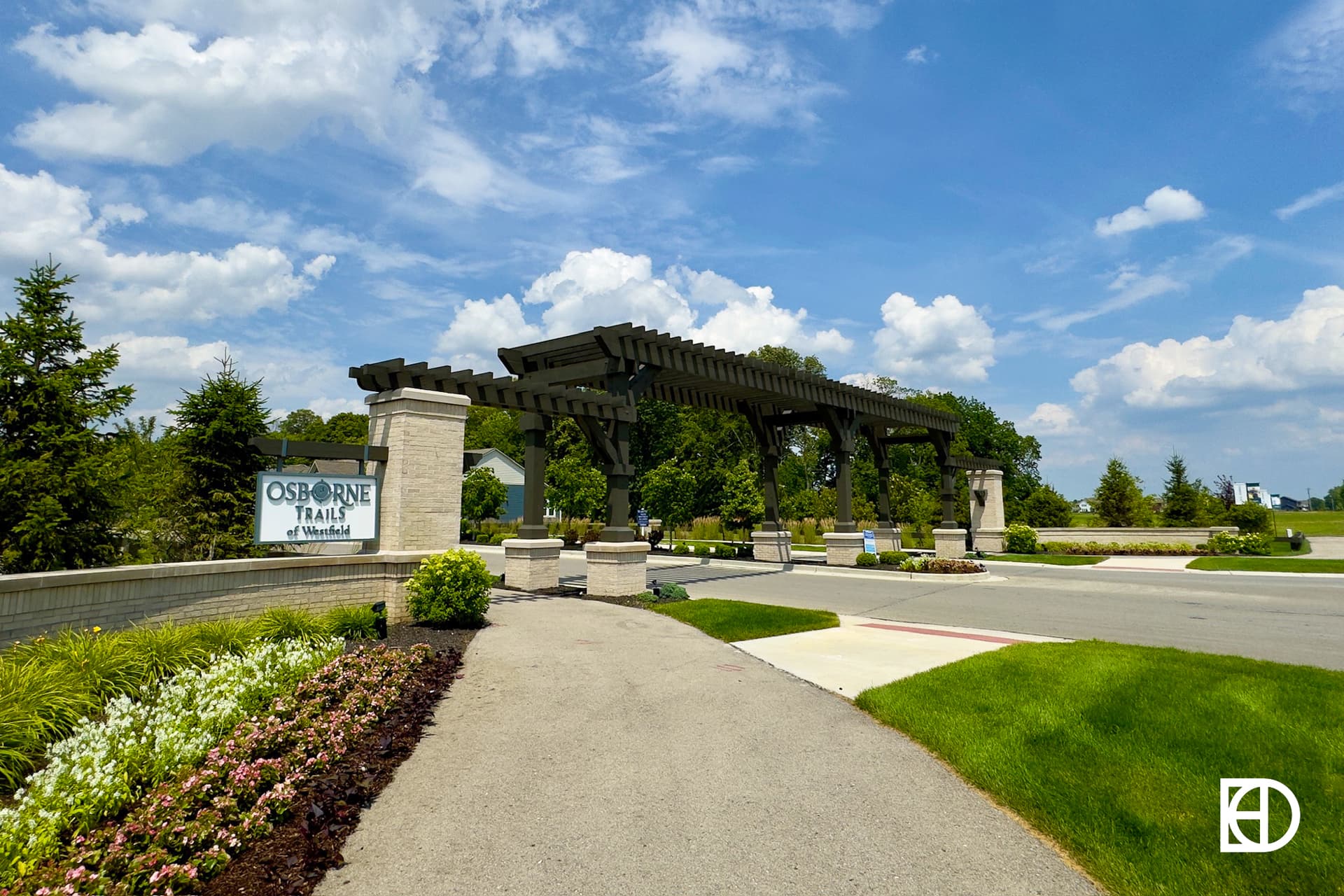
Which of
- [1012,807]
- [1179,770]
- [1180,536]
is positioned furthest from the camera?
[1180,536]

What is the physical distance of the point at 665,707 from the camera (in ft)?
25.4

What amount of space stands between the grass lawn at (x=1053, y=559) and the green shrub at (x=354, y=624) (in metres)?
26.7

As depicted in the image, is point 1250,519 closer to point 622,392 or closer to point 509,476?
point 622,392

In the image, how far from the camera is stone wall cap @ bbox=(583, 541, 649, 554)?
1738 centimetres

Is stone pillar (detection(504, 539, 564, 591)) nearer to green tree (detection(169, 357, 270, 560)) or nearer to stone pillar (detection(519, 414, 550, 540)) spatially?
stone pillar (detection(519, 414, 550, 540))

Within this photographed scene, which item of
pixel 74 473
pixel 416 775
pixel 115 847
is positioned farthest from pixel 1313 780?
pixel 74 473

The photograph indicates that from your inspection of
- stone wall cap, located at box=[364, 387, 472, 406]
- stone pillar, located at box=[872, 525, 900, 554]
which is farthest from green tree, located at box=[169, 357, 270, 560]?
stone pillar, located at box=[872, 525, 900, 554]

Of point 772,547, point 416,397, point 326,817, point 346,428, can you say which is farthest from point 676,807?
point 346,428

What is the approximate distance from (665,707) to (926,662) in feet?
14.2

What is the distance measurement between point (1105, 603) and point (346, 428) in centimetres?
7438

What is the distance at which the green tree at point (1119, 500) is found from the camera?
4125cm

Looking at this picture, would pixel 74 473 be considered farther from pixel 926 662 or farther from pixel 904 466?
pixel 904 466

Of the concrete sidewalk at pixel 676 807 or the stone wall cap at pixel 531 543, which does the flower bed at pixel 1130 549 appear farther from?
the concrete sidewalk at pixel 676 807

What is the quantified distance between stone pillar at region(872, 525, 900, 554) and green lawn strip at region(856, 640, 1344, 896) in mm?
25581
